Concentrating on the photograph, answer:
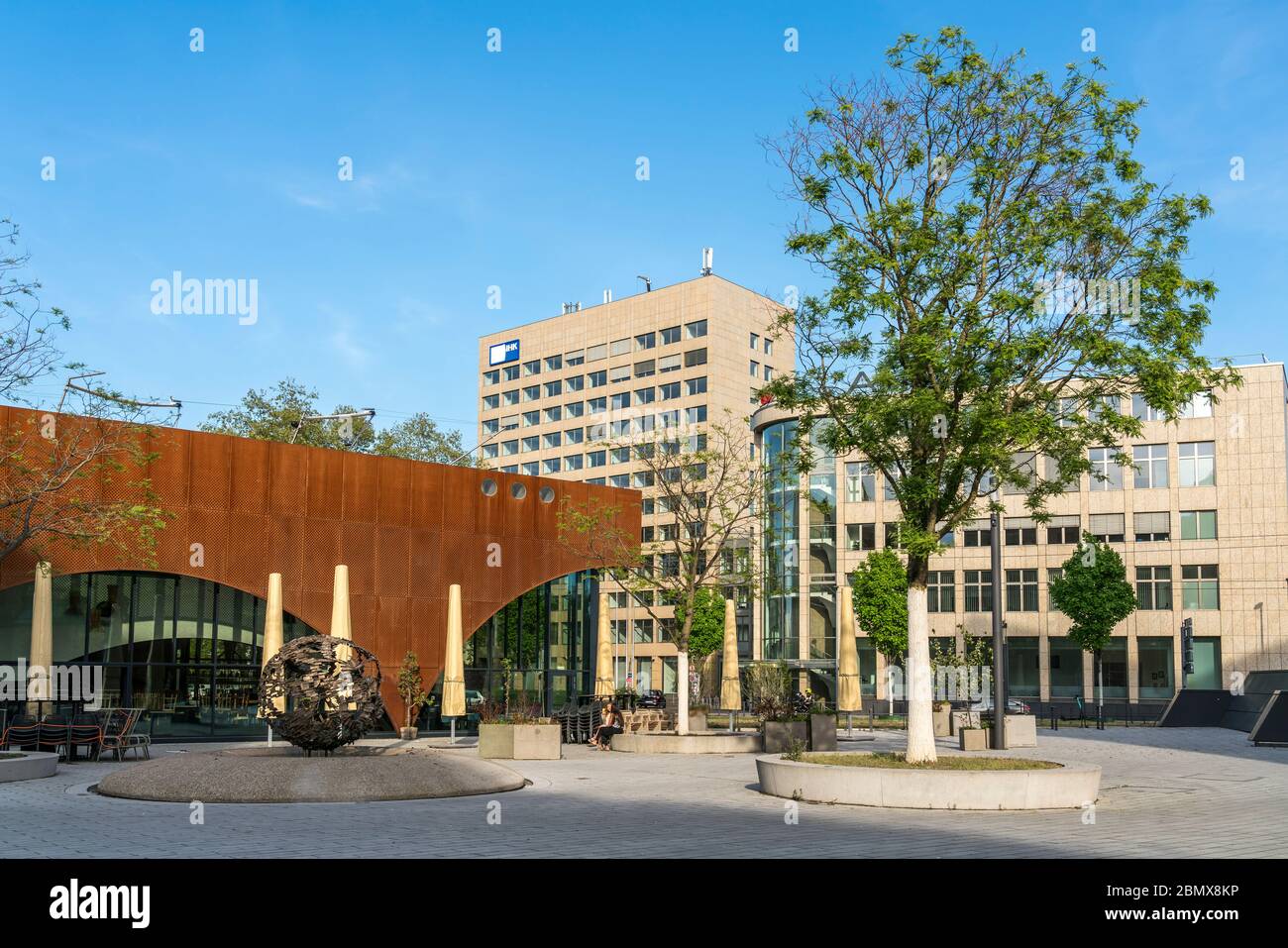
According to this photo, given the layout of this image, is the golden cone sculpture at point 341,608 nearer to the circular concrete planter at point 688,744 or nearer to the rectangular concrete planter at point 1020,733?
the circular concrete planter at point 688,744

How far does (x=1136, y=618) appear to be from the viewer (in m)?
67.7

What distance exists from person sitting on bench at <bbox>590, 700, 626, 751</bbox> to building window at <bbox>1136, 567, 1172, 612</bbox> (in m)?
46.3

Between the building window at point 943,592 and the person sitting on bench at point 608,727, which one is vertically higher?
the building window at point 943,592

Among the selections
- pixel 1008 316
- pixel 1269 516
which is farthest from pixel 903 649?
pixel 1008 316

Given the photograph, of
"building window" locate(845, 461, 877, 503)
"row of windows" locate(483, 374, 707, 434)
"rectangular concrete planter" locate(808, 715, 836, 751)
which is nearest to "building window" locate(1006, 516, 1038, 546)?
"building window" locate(845, 461, 877, 503)

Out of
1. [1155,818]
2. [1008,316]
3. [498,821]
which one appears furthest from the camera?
[1008,316]

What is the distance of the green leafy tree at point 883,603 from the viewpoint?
6331 cm

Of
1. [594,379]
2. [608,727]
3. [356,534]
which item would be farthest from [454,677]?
[594,379]

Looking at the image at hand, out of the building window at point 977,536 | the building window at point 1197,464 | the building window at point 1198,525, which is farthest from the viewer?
the building window at point 977,536

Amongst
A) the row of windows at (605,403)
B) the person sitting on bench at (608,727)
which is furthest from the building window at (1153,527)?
the person sitting on bench at (608,727)

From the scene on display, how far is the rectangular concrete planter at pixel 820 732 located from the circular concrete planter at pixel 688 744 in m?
1.35

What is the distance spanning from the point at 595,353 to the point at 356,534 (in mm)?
72087

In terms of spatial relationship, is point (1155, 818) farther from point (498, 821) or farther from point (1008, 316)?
point (498, 821)
